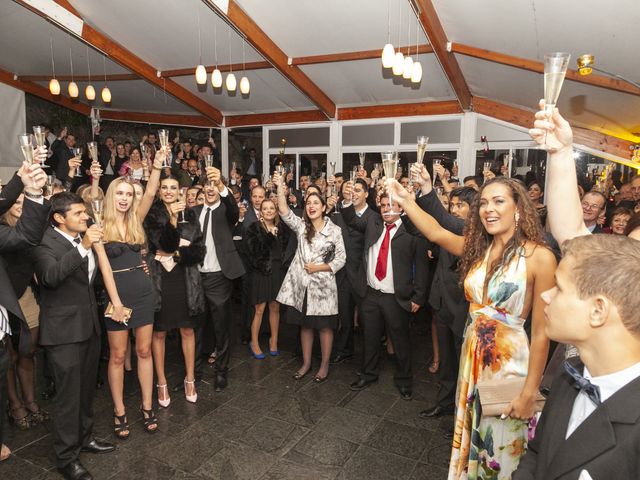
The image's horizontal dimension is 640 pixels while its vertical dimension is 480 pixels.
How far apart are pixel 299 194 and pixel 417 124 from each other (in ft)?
12.9

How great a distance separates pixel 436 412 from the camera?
3.29 m

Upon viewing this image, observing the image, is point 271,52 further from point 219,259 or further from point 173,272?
point 173,272

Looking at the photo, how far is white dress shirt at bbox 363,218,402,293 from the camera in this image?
354cm

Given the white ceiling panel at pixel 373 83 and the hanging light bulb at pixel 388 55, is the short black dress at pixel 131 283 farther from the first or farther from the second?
the white ceiling panel at pixel 373 83

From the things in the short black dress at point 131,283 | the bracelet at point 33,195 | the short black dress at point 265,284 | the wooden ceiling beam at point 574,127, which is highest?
the wooden ceiling beam at point 574,127

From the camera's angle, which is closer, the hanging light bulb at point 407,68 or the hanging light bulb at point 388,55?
the hanging light bulb at point 388,55

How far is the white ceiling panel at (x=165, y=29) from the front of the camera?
7016 millimetres

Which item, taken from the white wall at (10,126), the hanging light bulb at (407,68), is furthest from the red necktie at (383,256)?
the white wall at (10,126)

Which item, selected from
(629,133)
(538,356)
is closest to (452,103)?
(629,133)

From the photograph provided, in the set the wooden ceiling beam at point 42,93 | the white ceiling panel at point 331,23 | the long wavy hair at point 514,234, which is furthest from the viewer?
the wooden ceiling beam at point 42,93

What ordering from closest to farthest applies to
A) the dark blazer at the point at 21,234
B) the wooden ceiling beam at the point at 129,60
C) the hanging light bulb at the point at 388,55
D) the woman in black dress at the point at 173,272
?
the dark blazer at the point at 21,234 < the woman in black dress at the point at 173,272 < the hanging light bulb at the point at 388,55 < the wooden ceiling beam at the point at 129,60

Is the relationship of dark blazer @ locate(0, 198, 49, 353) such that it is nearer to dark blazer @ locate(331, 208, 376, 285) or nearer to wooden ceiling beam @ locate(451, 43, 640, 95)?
dark blazer @ locate(331, 208, 376, 285)

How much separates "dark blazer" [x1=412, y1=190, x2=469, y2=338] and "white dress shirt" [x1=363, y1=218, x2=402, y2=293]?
37 centimetres

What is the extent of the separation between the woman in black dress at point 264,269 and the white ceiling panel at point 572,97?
16.1ft
